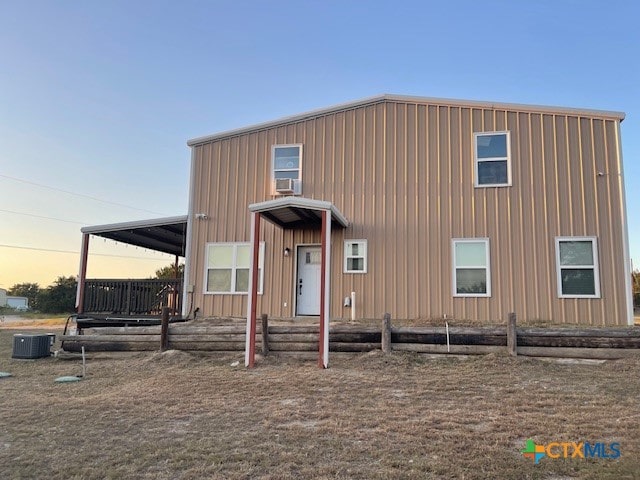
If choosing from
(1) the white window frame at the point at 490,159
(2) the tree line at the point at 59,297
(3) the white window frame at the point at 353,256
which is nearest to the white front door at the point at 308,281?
(3) the white window frame at the point at 353,256

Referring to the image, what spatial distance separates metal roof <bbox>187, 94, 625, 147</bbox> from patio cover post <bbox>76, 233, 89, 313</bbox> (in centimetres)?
386

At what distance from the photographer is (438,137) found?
11469 millimetres

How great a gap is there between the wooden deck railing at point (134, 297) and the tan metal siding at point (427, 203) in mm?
670

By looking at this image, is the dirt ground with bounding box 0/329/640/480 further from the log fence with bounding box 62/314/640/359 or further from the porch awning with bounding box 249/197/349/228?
the porch awning with bounding box 249/197/349/228

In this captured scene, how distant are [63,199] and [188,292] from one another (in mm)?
32964

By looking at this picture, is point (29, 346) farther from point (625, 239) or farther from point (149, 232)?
point (625, 239)

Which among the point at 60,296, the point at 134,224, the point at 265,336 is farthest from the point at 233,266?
the point at 60,296

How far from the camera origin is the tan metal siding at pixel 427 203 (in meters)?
10.5

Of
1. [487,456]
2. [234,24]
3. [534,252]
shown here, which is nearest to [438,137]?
[534,252]

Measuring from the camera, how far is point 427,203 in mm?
11297

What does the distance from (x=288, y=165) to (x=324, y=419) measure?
321 inches

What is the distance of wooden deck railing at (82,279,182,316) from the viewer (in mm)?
12211

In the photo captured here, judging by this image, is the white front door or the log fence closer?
the log fence

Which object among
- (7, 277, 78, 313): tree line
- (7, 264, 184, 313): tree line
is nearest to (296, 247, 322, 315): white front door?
(7, 264, 184, 313): tree line
